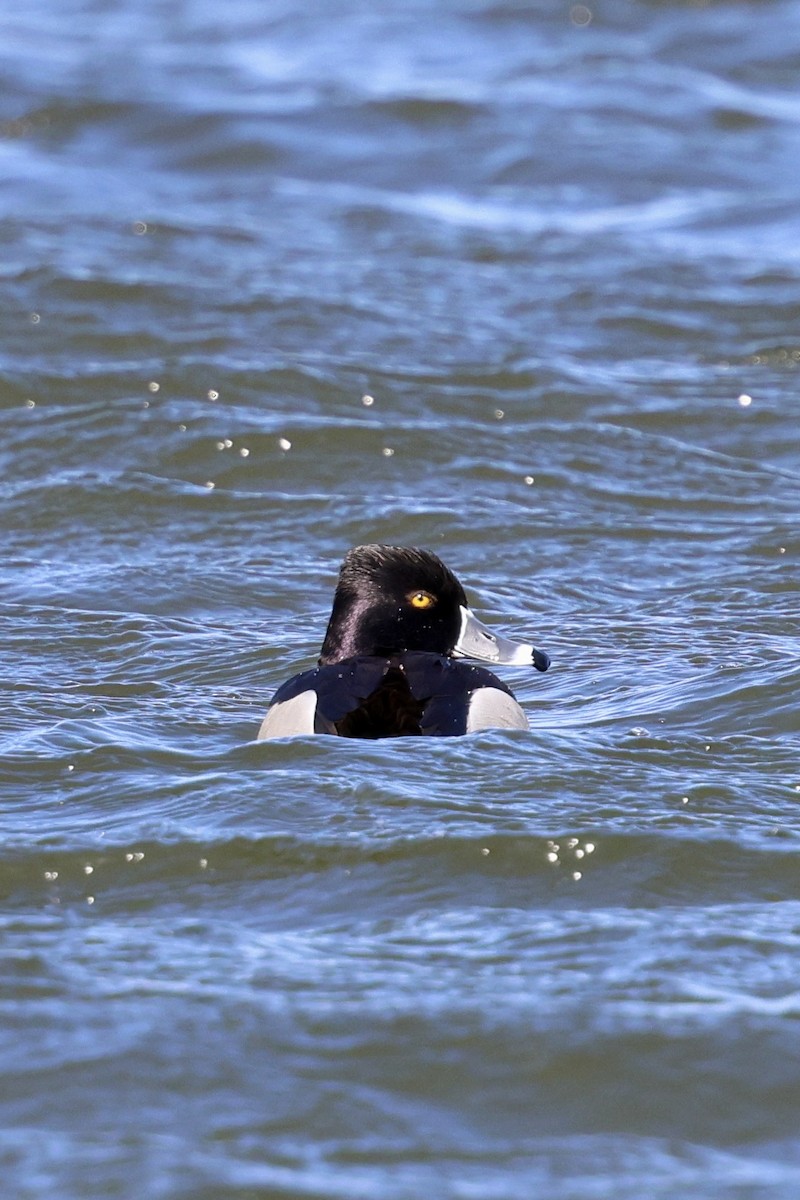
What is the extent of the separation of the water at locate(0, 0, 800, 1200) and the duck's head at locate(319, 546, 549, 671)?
1.71 ft

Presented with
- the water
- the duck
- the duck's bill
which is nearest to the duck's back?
the duck

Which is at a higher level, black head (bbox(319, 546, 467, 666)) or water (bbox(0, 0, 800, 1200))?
black head (bbox(319, 546, 467, 666))

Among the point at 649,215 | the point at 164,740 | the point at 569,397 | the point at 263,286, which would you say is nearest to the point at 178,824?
the point at 164,740

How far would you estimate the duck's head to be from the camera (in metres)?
6.75

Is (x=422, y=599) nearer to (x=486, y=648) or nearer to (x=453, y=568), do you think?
(x=486, y=648)

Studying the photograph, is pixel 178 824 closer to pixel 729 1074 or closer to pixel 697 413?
pixel 729 1074

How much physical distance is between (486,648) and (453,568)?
2139mm

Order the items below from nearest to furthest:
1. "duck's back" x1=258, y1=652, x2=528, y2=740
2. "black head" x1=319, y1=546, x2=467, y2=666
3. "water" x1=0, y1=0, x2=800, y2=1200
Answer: "water" x1=0, y1=0, x2=800, y2=1200
"duck's back" x1=258, y1=652, x2=528, y2=740
"black head" x1=319, y1=546, x2=467, y2=666

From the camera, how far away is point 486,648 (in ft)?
23.2

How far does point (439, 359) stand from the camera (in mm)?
12000

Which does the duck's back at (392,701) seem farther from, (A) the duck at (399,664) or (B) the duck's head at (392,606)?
(B) the duck's head at (392,606)

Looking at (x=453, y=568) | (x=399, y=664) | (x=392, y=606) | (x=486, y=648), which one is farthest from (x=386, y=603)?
(x=453, y=568)

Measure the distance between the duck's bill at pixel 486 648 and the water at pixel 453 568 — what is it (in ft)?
0.86

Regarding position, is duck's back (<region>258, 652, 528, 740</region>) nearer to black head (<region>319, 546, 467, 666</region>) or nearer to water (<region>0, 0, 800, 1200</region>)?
water (<region>0, 0, 800, 1200</region>)
